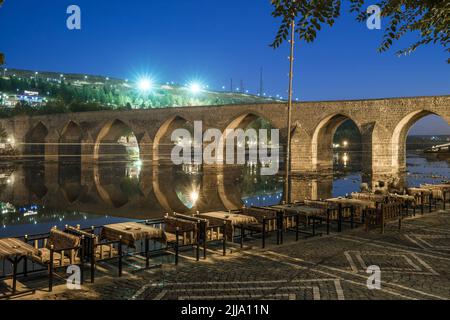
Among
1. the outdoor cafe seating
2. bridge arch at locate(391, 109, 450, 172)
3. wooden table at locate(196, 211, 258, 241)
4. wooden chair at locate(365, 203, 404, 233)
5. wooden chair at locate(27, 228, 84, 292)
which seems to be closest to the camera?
wooden chair at locate(27, 228, 84, 292)

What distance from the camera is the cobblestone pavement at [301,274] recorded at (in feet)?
22.8

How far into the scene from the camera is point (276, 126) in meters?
43.8

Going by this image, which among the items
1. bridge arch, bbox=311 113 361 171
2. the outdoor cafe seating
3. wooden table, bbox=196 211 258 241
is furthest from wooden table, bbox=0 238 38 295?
bridge arch, bbox=311 113 361 171

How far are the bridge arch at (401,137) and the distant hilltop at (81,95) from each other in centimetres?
6210

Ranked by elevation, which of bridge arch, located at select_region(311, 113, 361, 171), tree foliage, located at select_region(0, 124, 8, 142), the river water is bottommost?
the river water

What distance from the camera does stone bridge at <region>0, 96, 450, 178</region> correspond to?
1464 inches

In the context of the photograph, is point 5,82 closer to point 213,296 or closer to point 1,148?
point 1,148

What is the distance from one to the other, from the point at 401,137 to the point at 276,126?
11774mm

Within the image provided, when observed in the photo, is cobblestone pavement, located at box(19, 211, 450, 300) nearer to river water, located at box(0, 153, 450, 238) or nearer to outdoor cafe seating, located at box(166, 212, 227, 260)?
outdoor cafe seating, located at box(166, 212, 227, 260)

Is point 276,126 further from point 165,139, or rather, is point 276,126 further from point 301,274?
point 301,274

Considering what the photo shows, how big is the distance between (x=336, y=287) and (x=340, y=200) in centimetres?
696

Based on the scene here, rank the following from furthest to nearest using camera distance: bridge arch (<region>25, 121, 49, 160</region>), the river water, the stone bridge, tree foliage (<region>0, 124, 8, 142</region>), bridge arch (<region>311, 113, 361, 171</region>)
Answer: tree foliage (<region>0, 124, 8, 142</region>)
bridge arch (<region>25, 121, 49, 160</region>)
bridge arch (<region>311, 113, 361, 171</region>)
the stone bridge
the river water

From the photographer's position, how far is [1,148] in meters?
66.0
